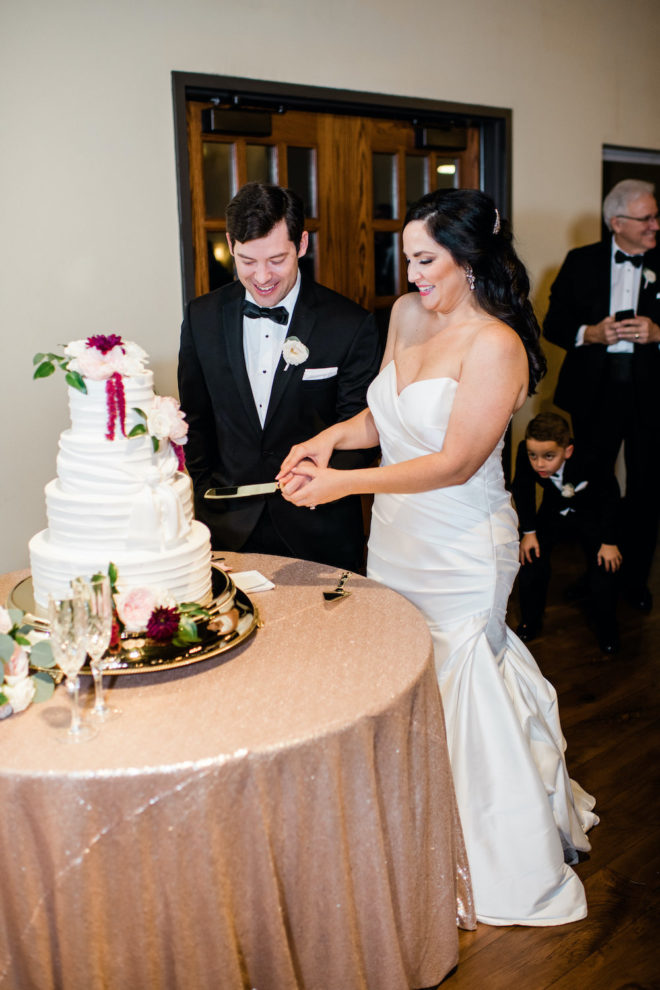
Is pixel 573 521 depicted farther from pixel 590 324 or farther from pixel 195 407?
pixel 195 407

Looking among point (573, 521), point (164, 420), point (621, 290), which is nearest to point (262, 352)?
point (164, 420)

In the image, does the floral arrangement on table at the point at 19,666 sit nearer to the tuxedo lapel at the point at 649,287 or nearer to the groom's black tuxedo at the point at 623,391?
the groom's black tuxedo at the point at 623,391

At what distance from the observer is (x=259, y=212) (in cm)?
265

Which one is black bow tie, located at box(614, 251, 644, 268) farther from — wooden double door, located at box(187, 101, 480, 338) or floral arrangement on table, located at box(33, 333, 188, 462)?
floral arrangement on table, located at box(33, 333, 188, 462)

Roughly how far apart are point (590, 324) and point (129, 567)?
11.3ft

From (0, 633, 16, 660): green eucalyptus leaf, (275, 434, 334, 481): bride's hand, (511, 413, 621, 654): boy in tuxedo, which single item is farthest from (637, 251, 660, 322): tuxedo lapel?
(0, 633, 16, 660): green eucalyptus leaf

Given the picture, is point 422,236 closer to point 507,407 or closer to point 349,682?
point 507,407

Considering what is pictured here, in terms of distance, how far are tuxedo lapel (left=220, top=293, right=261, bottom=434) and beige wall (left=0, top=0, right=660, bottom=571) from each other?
100 cm

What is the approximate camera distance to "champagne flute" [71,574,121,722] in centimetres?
157

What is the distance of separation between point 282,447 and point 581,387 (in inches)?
88.6

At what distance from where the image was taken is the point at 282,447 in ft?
9.41

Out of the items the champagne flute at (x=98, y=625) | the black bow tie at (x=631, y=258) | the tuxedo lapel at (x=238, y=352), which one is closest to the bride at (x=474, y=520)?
the tuxedo lapel at (x=238, y=352)

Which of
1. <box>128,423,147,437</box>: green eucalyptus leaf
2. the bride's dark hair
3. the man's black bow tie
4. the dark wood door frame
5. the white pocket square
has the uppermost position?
the dark wood door frame

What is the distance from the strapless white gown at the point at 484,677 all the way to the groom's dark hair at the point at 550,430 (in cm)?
143
